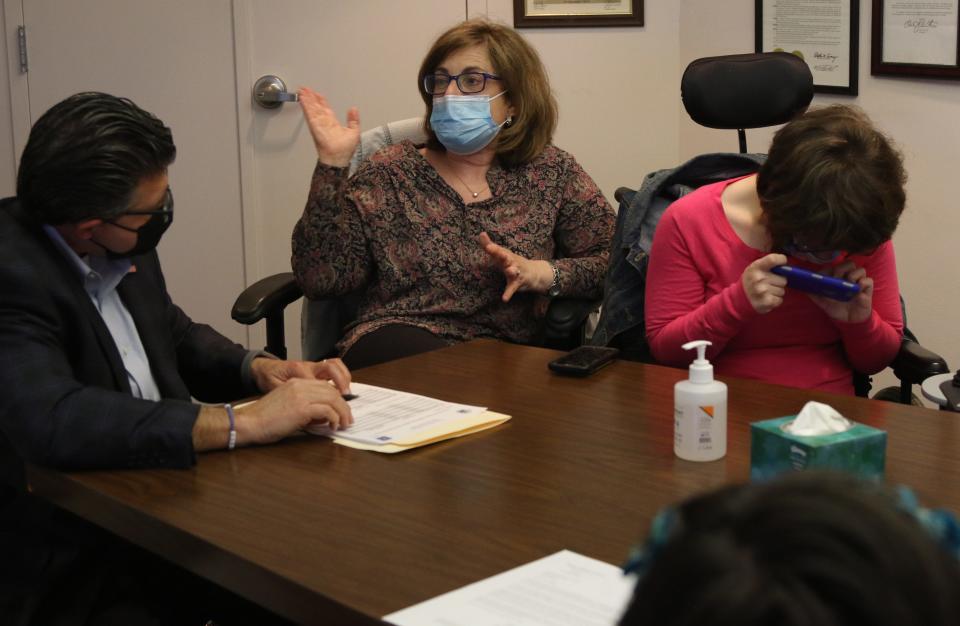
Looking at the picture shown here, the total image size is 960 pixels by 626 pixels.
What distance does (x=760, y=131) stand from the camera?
3627mm

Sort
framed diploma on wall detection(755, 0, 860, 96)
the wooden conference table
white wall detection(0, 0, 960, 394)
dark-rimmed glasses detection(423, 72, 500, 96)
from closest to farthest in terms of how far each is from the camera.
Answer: the wooden conference table
dark-rimmed glasses detection(423, 72, 500, 96)
framed diploma on wall detection(755, 0, 860, 96)
white wall detection(0, 0, 960, 394)

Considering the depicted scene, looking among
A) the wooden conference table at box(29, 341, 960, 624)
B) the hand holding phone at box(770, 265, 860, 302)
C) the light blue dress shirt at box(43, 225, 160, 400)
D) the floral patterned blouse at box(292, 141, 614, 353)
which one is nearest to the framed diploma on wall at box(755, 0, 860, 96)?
the floral patterned blouse at box(292, 141, 614, 353)

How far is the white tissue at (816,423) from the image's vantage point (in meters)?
1.39

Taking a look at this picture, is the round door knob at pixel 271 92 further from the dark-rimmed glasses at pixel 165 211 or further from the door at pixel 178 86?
the dark-rimmed glasses at pixel 165 211

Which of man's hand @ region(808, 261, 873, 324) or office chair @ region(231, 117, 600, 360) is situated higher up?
man's hand @ region(808, 261, 873, 324)

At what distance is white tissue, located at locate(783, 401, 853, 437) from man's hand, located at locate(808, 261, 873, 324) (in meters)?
0.74

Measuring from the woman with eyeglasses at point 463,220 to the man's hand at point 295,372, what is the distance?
0.62m

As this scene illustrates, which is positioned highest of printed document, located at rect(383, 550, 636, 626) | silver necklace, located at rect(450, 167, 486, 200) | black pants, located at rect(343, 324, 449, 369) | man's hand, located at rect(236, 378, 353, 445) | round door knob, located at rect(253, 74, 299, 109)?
round door knob, located at rect(253, 74, 299, 109)

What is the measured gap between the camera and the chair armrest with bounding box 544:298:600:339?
265 cm

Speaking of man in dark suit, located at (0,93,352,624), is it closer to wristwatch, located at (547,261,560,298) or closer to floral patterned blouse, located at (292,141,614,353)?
floral patterned blouse, located at (292,141,614,353)

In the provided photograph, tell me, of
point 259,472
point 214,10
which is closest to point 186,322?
point 259,472

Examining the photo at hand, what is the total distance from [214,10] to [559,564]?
10.4 feet

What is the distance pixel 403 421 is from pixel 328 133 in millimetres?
986

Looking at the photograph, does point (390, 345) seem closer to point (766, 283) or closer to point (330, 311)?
point (330, 311)
